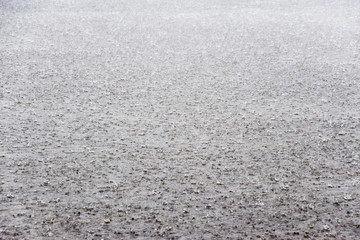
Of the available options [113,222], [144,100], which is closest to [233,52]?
[144,100]

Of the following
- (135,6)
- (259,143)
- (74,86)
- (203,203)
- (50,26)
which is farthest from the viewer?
(135,6)

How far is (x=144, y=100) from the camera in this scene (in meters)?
2.30

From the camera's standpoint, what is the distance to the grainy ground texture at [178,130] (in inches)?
57.8

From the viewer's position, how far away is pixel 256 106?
7.39ft

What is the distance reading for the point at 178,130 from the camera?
80.0 inches

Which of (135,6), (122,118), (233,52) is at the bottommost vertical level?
(122,118)

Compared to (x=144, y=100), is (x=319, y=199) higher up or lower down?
lower down

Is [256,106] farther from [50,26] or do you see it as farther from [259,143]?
[50,26]

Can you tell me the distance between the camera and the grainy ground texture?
1.47 meters

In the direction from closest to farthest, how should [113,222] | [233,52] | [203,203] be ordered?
[113,222], [203,203], [233,52]

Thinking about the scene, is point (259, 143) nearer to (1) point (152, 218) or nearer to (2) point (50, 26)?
(1) point (152, 218)

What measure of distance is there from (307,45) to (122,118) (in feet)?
6.35

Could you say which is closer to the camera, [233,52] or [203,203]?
[203,203]

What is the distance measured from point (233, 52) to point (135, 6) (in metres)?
1.72
